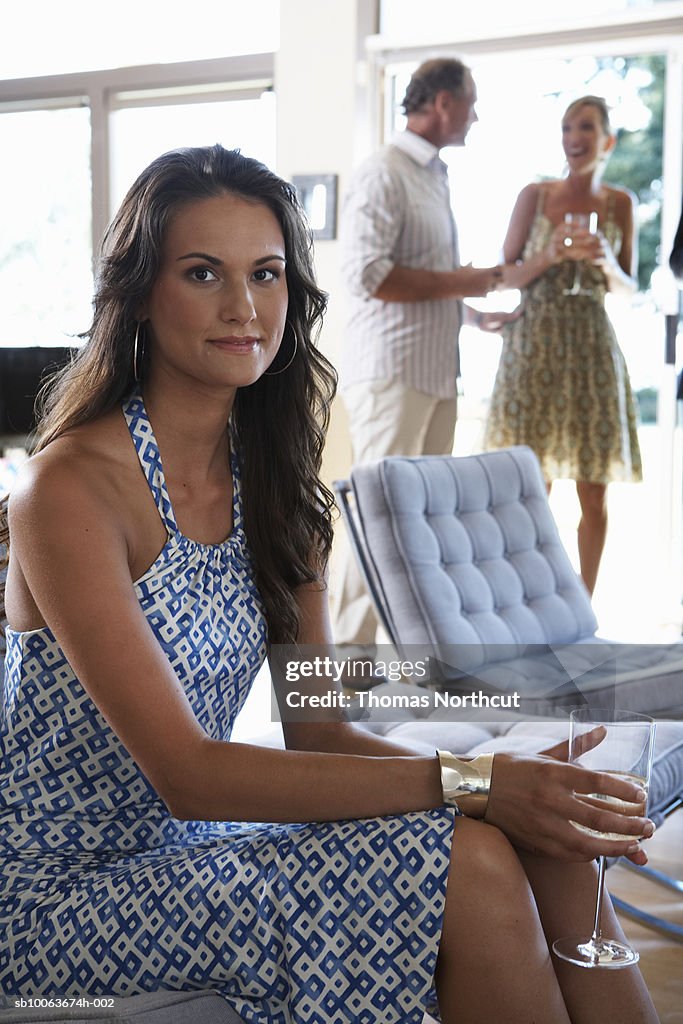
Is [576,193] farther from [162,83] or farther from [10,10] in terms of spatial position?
[10,10]

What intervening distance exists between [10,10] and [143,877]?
18.0 feet

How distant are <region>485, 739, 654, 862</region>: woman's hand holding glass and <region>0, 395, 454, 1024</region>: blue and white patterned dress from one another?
80mm

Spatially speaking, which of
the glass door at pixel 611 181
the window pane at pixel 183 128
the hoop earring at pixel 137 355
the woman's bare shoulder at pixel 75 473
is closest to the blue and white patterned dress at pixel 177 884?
the woman's bare shoulder at pixel 75 473

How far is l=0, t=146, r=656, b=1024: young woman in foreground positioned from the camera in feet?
3.88

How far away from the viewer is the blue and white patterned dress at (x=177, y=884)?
1182 millimetres

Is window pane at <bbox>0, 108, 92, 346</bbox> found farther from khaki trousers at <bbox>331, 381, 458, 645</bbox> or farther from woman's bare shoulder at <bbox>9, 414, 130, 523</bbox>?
woman's bare shoulder at <bbox>9, 414, 130, 523</bbox>

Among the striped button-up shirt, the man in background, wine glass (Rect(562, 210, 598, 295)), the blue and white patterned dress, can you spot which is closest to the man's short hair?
the man in background

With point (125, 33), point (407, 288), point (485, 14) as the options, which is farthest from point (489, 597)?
point (125, 33)

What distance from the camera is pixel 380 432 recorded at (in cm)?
412

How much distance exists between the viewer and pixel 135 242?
1438 millimetres

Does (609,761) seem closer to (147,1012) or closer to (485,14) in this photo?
(147,1012)

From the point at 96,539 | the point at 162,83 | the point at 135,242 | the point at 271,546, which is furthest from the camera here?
A: the point at 162,83

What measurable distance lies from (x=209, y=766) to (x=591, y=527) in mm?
3358

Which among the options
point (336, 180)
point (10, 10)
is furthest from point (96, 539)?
point (10, 10)
